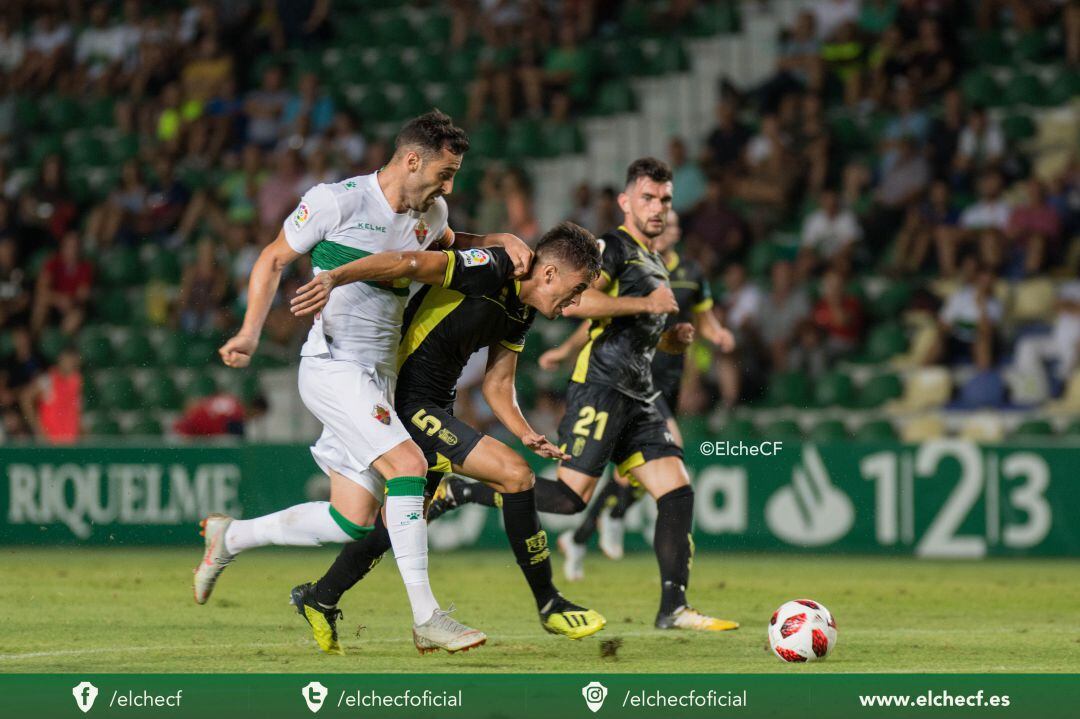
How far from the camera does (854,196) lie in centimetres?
1638

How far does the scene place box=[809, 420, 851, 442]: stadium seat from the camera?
1465cm

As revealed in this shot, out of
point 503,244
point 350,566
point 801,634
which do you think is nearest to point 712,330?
point 503,244

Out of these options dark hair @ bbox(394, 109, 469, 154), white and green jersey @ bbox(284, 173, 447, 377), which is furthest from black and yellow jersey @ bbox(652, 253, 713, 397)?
dark hair @ bbox(394, 109, 469, 154)

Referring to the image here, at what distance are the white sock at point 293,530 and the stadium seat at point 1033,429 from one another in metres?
8.28

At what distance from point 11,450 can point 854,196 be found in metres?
8.41

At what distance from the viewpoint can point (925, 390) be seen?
587 inches

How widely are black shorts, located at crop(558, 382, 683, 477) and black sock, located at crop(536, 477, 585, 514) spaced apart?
0.13 m

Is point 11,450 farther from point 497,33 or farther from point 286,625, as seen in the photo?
point 497,33

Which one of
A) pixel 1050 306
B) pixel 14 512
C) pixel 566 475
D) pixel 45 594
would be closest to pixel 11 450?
pixel 14 512

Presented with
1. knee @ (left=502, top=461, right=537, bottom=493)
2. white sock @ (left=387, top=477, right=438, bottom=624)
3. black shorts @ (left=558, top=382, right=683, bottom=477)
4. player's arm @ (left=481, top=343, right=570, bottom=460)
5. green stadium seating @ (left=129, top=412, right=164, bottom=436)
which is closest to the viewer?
white sock @ (left=387, top=477, right=438, bottom=624)

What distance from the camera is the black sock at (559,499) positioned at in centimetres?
886

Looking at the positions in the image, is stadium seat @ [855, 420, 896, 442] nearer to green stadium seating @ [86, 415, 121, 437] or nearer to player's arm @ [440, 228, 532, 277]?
player's arm @ [440, 228, 532, 277]

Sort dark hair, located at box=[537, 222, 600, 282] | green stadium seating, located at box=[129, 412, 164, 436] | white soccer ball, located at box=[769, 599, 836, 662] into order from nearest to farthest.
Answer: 1. white soccer ball, located at box=[769, 599, 836, 662]
2. dark hair, located at box=[537, 222, 600, 282]
3. green stadium seating, located at box=[129, 412, 164, 436]
